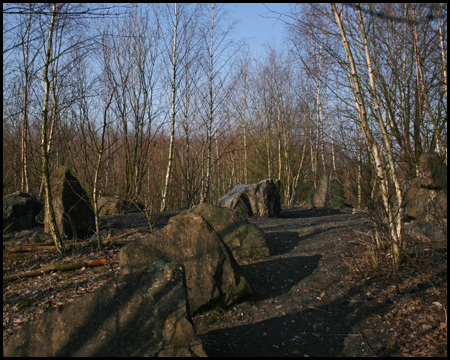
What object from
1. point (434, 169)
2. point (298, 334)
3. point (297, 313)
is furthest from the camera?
point (434, 169)

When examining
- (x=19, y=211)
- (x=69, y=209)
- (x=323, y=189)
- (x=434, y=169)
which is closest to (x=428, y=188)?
(x=434, y=169)

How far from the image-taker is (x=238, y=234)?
5359 millimetres

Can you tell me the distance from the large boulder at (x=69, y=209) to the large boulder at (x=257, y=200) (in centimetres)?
365

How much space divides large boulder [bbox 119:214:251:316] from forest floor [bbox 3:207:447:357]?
0.59ft

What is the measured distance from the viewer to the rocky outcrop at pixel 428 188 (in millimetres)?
4902

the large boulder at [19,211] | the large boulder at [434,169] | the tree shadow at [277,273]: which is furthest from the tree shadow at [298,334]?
the large boulder at [19,211]

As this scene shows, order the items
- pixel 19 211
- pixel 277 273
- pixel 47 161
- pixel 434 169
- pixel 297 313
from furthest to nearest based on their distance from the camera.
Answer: pixel 19 211 < pixel 434 169 < pixel 47 161 < pixel 277 273 < pixel 297 313

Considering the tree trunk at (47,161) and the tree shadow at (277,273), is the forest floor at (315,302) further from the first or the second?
the tree trunk at (47,161)

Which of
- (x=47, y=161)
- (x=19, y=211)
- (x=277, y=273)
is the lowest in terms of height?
(x=277, y=273)

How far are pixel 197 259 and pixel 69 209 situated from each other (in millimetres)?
3711

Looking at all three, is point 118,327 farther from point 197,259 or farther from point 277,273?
point 277,273

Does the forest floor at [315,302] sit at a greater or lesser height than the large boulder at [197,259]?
lesser

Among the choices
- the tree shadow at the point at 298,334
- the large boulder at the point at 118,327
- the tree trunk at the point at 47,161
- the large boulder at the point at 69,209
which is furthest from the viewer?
the large boulder at the point at 69,209

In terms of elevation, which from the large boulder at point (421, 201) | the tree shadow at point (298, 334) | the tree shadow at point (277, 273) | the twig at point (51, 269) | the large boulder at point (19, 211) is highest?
the large boulder at point (19, 211)
